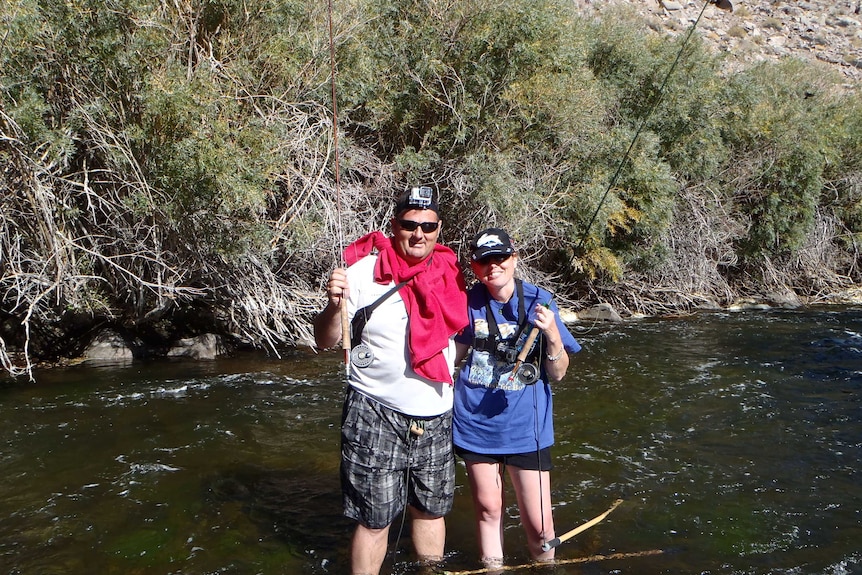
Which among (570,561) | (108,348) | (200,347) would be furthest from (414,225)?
(108,348)

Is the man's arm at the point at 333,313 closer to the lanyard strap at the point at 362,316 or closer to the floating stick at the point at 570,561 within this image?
the lanyard strap at the point at 362,316

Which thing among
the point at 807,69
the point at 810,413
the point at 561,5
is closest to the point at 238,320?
the point at 810,413

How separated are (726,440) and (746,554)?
7.87ft

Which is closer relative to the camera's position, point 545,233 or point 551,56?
point 551,56

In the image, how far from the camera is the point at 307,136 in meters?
9.77

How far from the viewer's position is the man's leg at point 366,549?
11.0 feet

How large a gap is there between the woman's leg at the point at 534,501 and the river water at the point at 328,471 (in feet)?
1.11

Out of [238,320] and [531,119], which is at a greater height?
[531,119]

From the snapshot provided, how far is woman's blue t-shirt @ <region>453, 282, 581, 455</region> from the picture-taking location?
3.52 meters

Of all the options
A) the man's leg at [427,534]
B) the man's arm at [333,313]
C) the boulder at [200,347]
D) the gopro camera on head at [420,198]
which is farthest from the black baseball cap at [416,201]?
the boulder at [200,347]

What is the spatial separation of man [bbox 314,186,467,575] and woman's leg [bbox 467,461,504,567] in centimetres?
21

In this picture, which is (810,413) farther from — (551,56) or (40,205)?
(40,205)

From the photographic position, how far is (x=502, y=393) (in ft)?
11.6

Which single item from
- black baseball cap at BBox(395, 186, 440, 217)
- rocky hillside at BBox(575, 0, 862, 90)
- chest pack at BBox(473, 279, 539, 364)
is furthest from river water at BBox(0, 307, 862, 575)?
rocky hillside at BBox(575, 0, 862, 90)
